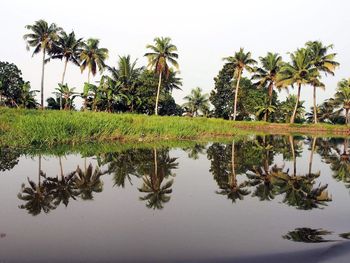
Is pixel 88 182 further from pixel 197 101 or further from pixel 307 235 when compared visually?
pixel 197 101

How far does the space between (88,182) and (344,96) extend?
52.5 m

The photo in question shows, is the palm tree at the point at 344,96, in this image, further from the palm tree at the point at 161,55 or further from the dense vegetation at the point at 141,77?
the palm tree at the point at 161,55

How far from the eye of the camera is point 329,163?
14.8 meters

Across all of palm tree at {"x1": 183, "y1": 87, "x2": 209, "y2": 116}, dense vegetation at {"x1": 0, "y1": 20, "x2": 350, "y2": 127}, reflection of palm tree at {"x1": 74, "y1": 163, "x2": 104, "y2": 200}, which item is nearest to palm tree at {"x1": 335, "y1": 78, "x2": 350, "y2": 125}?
dense vegetation at {"x1": 0, "y1": 20, "x2": 350, "y2": 127}

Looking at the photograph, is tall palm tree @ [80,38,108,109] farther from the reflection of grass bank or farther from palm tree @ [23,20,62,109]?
the reflection of grass bank

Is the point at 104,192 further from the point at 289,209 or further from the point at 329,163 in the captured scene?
the point at 329,163

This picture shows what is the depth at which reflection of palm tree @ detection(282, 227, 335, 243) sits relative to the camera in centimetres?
493

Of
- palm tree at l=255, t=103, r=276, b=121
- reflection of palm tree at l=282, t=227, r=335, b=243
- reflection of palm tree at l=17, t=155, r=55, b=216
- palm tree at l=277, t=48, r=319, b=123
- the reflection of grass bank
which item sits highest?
palm tree at l=277, t=48, r=319, b=123

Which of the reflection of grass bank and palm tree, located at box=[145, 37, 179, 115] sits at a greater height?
palm tree, located at box=[145, 37, 179, 115]

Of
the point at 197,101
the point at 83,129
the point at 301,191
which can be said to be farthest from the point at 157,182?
the point at 197,101

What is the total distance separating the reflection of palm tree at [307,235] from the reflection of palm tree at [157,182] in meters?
2.59

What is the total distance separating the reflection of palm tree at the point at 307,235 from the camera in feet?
16.2

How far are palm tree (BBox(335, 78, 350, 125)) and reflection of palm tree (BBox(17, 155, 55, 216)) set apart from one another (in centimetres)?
5259

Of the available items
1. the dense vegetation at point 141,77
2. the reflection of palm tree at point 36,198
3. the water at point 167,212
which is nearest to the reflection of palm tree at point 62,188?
the water at point 167,212
